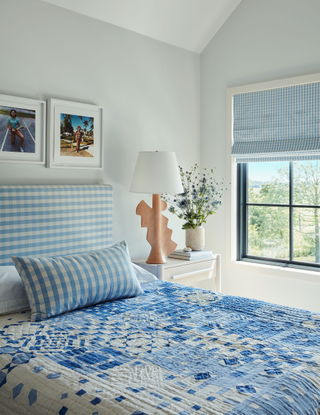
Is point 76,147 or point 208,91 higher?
point 208,91

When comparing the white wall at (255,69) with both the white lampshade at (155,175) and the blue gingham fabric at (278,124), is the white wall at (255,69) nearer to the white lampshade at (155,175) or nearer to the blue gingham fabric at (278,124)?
the blue gingham fabric at (278,124)

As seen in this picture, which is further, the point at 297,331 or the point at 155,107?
the point at 155,107

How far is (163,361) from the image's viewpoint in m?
1.59

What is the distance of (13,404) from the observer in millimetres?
1438

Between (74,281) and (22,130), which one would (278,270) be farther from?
(22,130)

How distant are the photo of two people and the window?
4.93 feet

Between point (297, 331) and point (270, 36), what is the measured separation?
2.60 metres

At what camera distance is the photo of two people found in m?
2.96

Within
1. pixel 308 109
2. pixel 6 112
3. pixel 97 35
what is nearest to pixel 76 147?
pixel 6 112

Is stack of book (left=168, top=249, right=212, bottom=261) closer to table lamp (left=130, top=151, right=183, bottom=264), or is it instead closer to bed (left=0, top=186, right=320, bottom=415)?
table lamp (left=130, top=151, right=183, bottom=264)

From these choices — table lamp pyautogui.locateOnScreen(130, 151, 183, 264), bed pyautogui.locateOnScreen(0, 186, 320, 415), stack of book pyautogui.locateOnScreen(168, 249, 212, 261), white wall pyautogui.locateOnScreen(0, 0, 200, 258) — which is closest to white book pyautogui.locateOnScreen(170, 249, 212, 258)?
stack of book pyautogui.locateOnScreen(168, 249, 212, 261)

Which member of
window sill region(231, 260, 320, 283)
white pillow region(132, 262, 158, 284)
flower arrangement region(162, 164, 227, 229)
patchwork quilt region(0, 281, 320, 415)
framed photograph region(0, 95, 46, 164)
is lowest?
patchwork quilt region(0, 281, 320, 415)

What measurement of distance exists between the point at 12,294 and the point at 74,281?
0.33 m

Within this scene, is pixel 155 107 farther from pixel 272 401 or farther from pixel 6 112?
pixel 272 401
